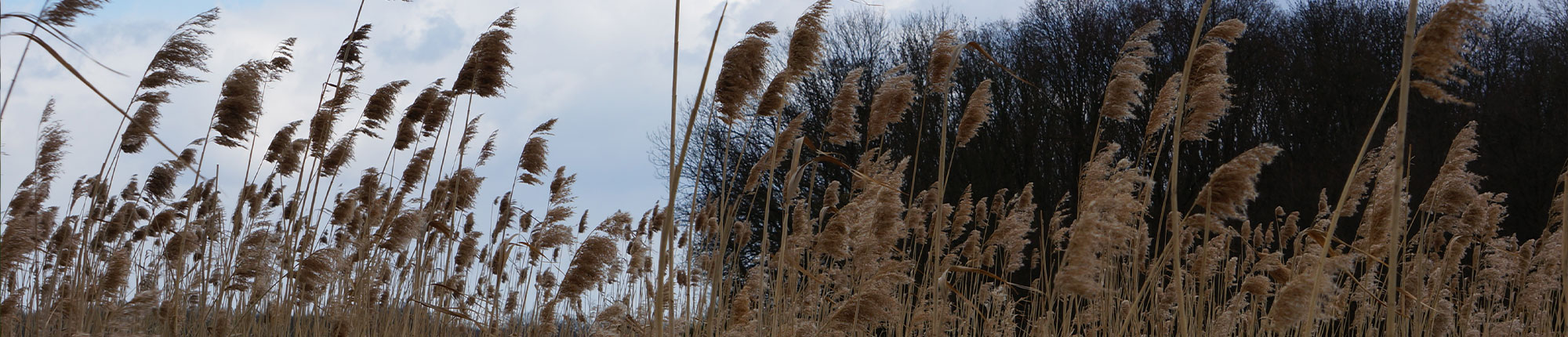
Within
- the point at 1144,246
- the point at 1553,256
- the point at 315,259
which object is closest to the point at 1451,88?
the point at 1553,256

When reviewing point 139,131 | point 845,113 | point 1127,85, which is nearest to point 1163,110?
point 1127,85

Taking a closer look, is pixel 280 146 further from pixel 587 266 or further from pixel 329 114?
pixel 587 266

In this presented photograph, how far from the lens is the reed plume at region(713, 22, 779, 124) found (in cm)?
276

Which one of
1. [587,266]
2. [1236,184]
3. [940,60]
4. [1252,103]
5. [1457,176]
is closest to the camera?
[1236,184]

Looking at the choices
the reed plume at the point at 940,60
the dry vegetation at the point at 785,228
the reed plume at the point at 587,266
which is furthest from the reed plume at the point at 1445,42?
the reed plume at the point at 587,266

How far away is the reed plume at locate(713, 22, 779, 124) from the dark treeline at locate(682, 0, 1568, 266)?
35.1 ft

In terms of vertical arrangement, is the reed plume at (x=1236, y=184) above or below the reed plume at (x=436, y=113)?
below

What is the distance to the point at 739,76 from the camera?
2762 mm

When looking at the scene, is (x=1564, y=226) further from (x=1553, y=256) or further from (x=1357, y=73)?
(x=1357, y=73)

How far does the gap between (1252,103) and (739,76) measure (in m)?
13.8

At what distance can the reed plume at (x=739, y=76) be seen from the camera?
2.76 meters

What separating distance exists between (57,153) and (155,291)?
2546 millimetres

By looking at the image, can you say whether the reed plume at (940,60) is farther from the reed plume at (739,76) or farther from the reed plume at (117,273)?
the reed plume at (117,273)

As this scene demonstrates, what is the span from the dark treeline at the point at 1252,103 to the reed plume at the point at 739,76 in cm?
1071
